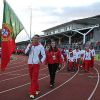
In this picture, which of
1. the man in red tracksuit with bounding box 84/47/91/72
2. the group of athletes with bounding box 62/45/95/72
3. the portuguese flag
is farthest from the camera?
the group of athletes with bounding box 62/45/95/72

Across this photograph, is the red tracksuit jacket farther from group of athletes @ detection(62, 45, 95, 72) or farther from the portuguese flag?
group of athletes @ detection(62, 45, 95, 72)

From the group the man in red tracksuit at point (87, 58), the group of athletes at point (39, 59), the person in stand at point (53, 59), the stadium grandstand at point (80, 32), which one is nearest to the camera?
the group of athletes at point (39, 59)

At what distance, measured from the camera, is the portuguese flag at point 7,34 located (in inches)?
388

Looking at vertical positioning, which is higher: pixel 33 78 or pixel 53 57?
pixel 53 57

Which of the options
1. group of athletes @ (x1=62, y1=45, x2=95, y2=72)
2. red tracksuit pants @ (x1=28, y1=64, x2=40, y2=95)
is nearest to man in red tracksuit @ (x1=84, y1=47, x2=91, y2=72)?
group of athletes @ (x1=62, y1=45, x2=95, y2=72)

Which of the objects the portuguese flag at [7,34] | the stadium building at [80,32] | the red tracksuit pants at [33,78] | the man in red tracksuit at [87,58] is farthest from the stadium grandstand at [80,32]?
the portuguese flag at [7,34]

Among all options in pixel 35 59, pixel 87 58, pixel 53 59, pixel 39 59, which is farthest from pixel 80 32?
pixel 35 59

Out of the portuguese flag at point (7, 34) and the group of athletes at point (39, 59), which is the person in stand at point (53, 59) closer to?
the group of athletes at point (39, 59)

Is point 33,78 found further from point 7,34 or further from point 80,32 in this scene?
point 80,32

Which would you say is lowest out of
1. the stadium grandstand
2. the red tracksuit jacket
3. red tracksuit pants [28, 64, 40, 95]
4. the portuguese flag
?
red tracksuit pants [28, 64, 40, 95]

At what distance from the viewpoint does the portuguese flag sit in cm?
987

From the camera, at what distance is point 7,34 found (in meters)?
10.0

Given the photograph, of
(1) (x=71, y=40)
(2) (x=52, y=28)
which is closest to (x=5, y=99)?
(1) (x=71, y=40)

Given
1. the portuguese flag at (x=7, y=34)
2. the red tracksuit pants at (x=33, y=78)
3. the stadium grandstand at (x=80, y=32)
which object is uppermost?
the stadium grandstand at (x=80, y=32)
